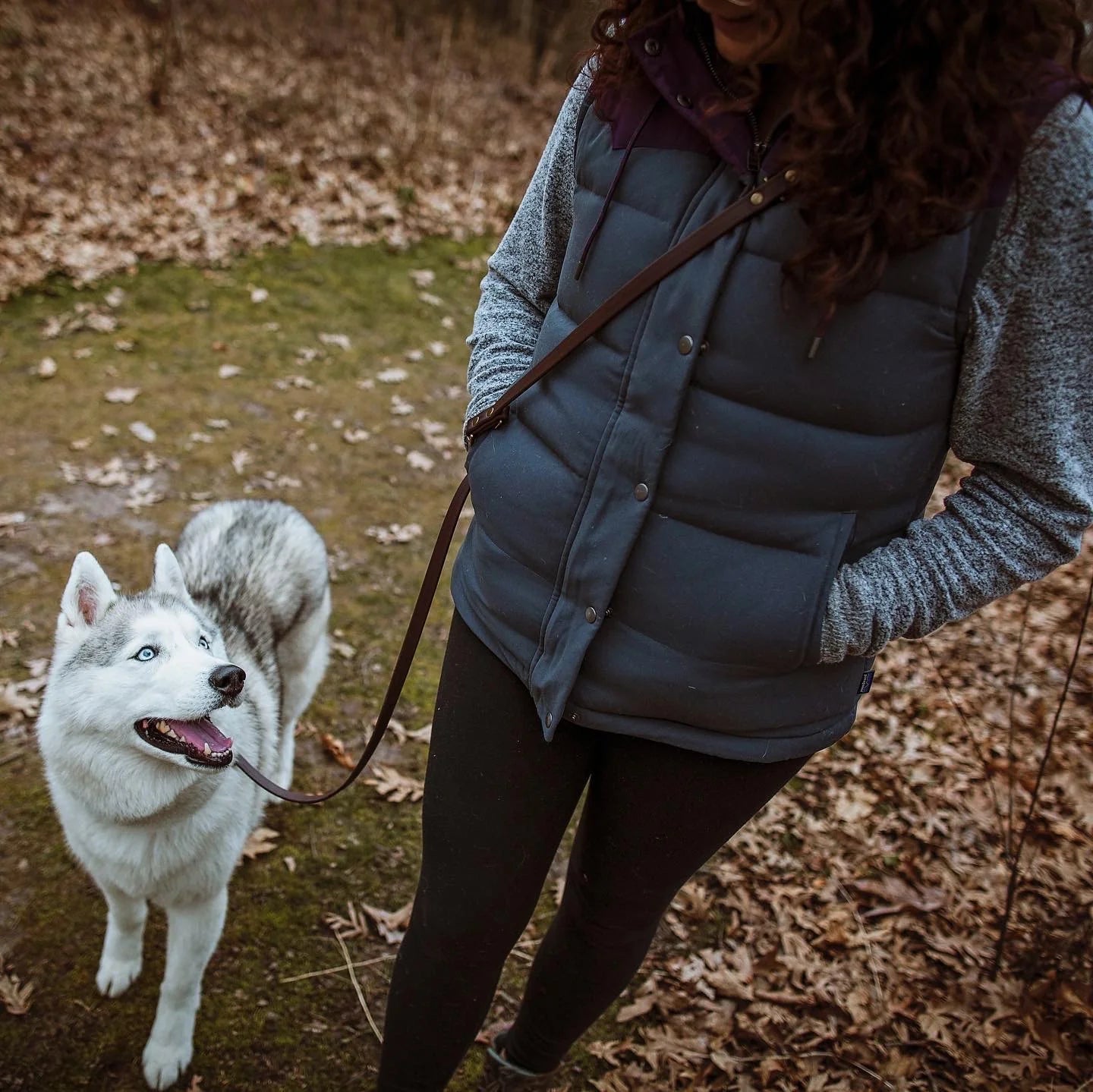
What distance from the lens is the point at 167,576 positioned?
2451 mm

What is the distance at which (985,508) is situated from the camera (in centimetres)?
141

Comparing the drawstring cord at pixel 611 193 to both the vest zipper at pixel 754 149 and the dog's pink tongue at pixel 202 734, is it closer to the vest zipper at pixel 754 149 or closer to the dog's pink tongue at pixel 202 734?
the vest zipper at pixel 754 149

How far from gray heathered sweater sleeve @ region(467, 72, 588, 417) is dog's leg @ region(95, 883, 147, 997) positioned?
79.6 inches

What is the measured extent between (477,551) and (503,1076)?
1.59 metres

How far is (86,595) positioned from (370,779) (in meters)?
1.69

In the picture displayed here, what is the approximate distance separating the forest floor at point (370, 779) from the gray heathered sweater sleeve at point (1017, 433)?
1940 mm

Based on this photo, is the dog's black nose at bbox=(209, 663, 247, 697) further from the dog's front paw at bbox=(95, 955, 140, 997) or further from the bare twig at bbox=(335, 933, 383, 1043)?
the bare twig at bbox=(335, 933, 383, 1043)

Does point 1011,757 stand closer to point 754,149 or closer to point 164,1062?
point 754,149

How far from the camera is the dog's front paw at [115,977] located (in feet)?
8.95

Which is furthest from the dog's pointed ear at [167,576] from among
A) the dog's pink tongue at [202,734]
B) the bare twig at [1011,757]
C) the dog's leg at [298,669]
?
the bare twig at [1011,757]

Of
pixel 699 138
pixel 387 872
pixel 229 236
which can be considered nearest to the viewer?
pixel 699 138

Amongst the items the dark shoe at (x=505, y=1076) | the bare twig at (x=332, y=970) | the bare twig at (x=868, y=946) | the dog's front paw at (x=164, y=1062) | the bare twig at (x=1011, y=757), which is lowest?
the bare twig at (x=332, y=970)

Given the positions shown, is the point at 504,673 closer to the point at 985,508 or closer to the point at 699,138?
the point at 985,508

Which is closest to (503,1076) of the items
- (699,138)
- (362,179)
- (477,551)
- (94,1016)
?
(94,1016)
